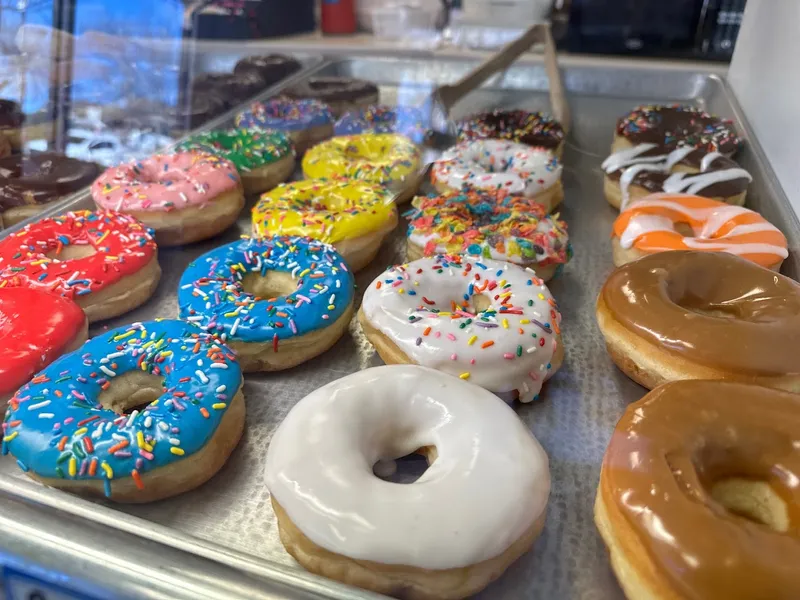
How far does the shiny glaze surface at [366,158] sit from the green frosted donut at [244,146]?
A: 16 cm

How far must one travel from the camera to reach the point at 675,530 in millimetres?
1103

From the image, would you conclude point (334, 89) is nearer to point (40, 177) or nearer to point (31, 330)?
point (40, 177)

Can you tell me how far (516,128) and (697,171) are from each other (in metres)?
0.92

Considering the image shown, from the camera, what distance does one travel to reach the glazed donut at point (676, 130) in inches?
113

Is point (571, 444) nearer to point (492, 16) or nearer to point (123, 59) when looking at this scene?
point (123, 59)

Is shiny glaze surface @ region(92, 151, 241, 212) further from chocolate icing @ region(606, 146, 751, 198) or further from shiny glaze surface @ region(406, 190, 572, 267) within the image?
chocolate icing @ region(606, 146, 751, 198)

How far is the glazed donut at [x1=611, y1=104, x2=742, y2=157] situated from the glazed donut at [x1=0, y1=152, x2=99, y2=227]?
2520 mm

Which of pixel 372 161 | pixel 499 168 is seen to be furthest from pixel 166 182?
pixel 499 168

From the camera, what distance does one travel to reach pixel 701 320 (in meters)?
1.67

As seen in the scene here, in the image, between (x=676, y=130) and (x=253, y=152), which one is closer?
(x=253, y=152)

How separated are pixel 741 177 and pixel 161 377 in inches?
92.5

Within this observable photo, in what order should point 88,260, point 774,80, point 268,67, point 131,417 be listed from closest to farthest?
point 131,417 → point 88,260 → point 774,80 → point 268,67

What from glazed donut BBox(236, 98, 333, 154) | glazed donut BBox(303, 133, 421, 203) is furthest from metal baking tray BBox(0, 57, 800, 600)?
glazed donut BBox(236, 98, 333, 154)

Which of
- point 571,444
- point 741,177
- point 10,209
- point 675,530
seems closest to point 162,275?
point 10,209
